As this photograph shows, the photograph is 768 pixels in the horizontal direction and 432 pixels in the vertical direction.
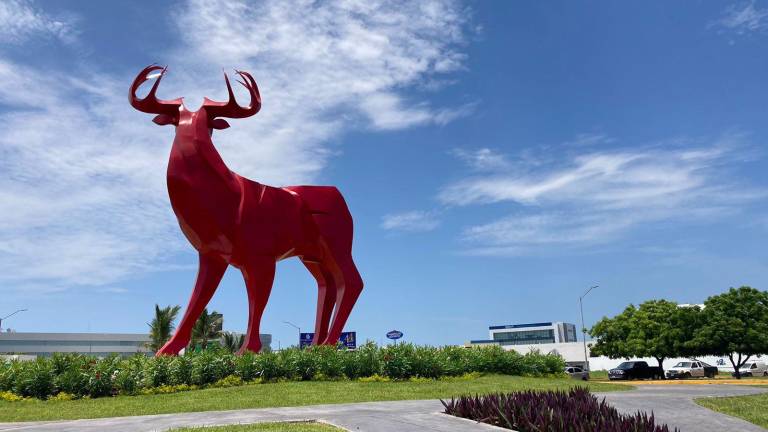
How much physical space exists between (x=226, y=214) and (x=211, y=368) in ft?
14.9

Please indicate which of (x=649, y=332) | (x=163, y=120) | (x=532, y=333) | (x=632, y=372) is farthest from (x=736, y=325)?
(x=532, y=333)

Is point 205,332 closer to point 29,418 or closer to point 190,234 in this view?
point 190,234

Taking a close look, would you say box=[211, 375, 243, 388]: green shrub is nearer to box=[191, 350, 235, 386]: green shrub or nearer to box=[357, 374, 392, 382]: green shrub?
box=[191, 350, 235, 386]: green shrub

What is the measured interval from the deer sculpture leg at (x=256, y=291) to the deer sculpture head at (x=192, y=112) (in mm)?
4304

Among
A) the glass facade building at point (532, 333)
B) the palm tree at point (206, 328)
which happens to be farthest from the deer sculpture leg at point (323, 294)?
the glass facade building at point (532, 333)

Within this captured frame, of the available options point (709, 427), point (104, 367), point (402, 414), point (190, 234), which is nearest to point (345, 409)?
point (402, 414)

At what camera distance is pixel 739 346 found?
3856cm

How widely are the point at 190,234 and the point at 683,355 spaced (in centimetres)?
3485

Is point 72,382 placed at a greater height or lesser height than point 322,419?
A: greater

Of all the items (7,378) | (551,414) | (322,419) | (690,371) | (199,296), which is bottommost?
(322,419)

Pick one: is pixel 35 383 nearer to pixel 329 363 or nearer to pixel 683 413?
pixel 329 363

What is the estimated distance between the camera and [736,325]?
38781 millimetres

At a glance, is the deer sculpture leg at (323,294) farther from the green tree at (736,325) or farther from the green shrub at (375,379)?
the green tree at (736,325)

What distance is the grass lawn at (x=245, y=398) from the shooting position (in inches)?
511
